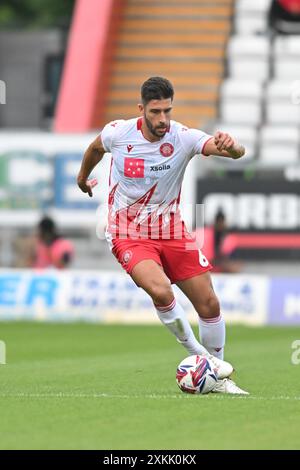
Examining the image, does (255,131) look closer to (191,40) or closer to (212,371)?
(191,40)

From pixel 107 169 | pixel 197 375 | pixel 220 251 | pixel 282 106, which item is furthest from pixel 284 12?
pixel 282 106

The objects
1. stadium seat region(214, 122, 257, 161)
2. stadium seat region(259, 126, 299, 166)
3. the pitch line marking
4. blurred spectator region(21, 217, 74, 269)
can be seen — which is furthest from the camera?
stadium seat region(214, 122, 257, 161)

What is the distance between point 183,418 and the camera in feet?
30.9

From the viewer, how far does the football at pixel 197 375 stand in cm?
1094

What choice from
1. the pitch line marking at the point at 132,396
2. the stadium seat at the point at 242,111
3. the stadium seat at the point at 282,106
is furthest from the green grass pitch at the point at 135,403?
the stadium seat at the point at 242,111

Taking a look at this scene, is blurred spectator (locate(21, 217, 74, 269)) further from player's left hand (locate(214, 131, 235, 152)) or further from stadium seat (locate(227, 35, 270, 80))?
player's left hand (locate(214, 131, 235, 152))

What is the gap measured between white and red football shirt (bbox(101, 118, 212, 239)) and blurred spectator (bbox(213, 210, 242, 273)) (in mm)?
13361

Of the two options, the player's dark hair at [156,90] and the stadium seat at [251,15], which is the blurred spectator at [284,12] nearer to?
the player's dark hair at [156,90]

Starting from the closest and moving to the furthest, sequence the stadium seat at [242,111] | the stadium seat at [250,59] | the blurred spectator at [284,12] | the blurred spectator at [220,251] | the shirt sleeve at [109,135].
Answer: the shirt sleeve at [109,135] < the blurred spectator at [284,12] < the blurred spectator at [220,251] < the stadium seat at [242,111] < the stadium seat at [250,59]

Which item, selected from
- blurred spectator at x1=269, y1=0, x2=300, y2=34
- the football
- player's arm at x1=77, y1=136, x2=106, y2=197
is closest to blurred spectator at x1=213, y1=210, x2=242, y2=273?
blurred spectator at x1=269, y1=0, x2=300, y2=34

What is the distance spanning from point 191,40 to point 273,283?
1216 cm

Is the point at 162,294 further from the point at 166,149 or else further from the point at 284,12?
the point at 284,12

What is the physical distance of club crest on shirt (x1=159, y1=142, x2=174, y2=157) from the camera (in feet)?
38.1

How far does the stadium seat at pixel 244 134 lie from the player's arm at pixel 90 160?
62.4 ft
